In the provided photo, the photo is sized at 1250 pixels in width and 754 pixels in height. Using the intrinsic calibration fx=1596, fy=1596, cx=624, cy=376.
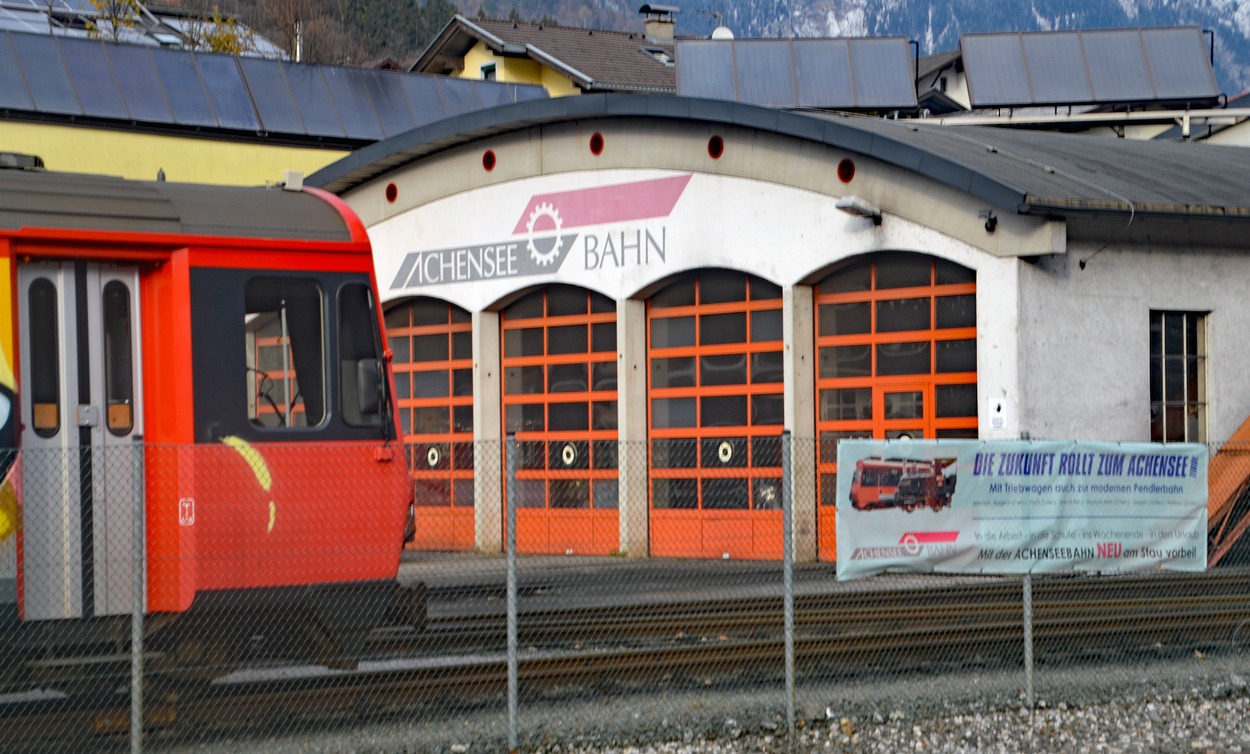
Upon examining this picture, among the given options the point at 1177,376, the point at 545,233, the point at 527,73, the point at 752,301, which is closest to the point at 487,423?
the point at 545,233

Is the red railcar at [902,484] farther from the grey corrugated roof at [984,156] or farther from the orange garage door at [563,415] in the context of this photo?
the orange garage door at [563,415]

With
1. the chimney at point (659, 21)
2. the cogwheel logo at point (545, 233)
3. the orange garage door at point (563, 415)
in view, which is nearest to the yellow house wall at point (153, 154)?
the cogwheel logo at point (545, 233)

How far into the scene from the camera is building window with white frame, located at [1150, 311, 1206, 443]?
19.6 metres

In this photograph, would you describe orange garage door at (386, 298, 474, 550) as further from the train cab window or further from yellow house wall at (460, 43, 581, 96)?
yellow house wall at (460, 43, 581, 96)

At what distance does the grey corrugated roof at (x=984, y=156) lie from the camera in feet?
59.6

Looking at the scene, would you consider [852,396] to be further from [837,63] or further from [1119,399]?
[837,63]

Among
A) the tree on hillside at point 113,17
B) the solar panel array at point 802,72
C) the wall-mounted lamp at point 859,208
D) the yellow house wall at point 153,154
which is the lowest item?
the wall-mounted lamp at point 859,208

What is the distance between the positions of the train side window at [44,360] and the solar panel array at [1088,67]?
78.2 feet

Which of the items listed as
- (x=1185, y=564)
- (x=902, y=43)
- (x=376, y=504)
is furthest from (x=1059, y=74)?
(x=376, y=504)

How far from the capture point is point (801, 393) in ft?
66.5

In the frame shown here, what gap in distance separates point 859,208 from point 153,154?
16710 millimetres

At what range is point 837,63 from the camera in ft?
103

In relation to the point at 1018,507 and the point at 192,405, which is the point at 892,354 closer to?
the point at 1018,507

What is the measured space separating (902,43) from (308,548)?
23.5m
